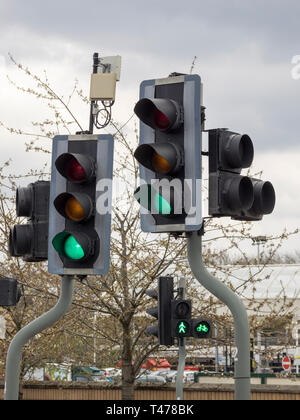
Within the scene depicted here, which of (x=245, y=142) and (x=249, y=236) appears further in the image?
(x=249, y=236)

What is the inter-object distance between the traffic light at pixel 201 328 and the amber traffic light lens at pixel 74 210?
698 cm

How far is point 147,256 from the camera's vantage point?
1476cm

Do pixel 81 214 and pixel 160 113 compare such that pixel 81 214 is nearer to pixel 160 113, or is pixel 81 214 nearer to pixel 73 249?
pixel 73 249

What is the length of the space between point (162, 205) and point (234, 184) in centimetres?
48

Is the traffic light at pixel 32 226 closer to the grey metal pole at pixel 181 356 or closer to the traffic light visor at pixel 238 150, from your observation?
the traffic light visor at pixel 238 150

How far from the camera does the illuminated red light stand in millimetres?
5125

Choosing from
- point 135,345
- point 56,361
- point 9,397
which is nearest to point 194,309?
point 135,345

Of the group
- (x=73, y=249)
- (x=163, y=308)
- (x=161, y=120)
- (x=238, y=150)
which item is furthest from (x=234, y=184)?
(x=163, y=308)

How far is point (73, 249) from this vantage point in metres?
5.60

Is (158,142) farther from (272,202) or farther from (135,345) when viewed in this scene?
(135,345)

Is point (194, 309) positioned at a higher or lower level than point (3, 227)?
lower

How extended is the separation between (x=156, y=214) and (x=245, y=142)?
29.3 inches

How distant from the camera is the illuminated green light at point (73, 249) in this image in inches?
219

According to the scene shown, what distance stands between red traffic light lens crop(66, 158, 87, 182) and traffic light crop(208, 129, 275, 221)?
3.28 ft
